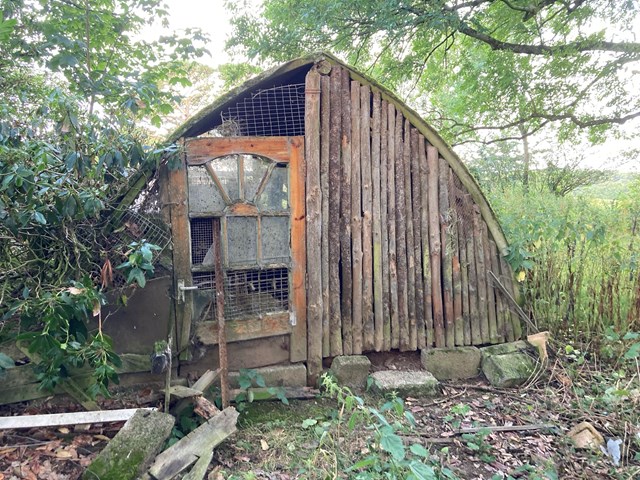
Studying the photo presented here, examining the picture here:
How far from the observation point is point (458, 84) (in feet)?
29.5

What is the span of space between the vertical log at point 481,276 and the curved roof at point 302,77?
105 mm

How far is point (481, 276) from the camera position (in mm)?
4734

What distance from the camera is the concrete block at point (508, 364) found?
442cm

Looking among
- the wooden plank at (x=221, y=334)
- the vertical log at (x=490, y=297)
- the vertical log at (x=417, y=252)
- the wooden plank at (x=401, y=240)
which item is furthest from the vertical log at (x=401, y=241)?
the wooden plank at (x=221, y=334)

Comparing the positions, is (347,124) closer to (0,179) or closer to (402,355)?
(402,355)

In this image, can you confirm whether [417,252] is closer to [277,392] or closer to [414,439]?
[414,439]

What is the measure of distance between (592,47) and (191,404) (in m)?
8.08

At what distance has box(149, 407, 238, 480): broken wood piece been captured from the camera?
2754 millimetres

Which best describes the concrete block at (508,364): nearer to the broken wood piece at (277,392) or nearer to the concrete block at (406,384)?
the concrete block at (406,384)

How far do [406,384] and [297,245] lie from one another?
6.03ft

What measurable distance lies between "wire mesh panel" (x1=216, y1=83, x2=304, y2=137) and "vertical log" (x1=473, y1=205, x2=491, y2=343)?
2265mm

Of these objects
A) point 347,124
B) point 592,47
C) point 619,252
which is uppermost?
point 592,47

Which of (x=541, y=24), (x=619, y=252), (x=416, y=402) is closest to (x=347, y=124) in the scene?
(x=416, y=402)

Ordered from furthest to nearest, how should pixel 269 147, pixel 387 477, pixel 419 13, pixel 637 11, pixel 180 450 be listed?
pixel 419 13 → pixel 637 11 → pixel 269 147 → pixel 180 450 → pixel 387 477
